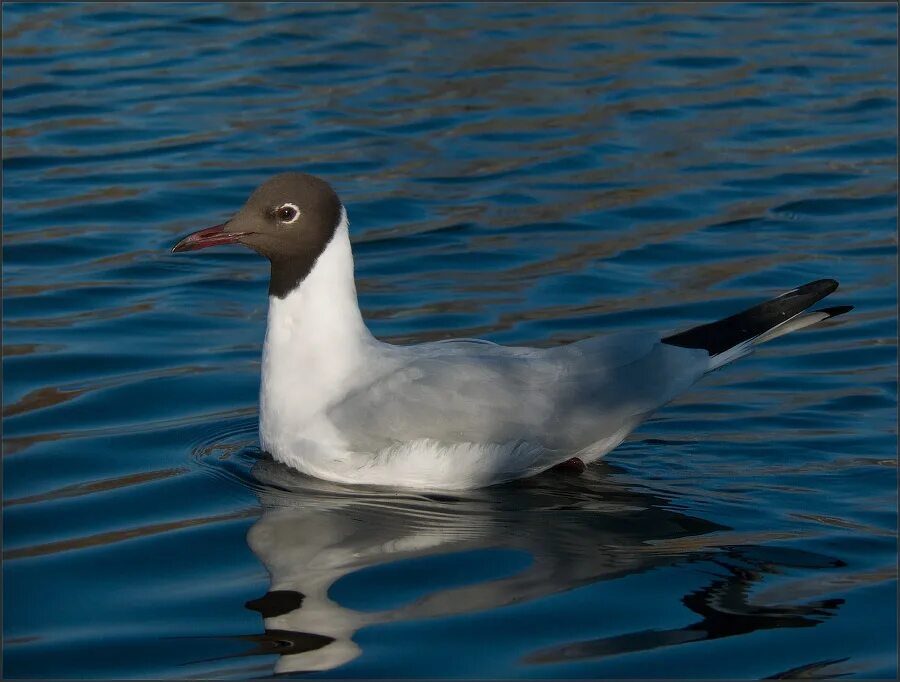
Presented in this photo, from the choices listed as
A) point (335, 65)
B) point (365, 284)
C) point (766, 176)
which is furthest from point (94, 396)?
point (335, 65)

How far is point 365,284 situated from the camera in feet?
32.3

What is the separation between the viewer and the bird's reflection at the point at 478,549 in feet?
17.7

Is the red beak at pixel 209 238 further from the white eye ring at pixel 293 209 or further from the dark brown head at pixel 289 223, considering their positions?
the white eye ring at pixel 293 209

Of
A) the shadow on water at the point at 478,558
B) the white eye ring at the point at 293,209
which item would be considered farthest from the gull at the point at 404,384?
the shadow on water at the point at 478,558

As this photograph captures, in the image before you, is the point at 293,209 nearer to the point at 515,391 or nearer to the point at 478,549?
the point at 515,391

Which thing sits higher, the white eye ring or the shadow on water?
the white eye ring

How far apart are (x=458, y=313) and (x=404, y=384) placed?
8.40ft

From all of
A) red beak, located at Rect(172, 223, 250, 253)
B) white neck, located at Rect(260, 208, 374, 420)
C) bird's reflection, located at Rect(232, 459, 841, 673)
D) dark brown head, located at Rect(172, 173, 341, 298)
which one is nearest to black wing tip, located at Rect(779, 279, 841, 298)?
bird's reflection, located at Rect(232, 459, 841, 673)

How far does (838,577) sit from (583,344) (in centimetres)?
171

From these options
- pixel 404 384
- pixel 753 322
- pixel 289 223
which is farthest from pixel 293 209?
pixel 753 322

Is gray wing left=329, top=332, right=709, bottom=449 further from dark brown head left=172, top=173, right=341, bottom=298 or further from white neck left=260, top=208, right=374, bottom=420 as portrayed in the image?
dark brown head left=172, top=173, right=341, bottom=298

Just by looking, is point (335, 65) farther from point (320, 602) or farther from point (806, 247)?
point (320, 602)

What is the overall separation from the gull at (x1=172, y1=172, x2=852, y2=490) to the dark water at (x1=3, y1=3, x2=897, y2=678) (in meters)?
0.16

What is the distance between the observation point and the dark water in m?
5.51
